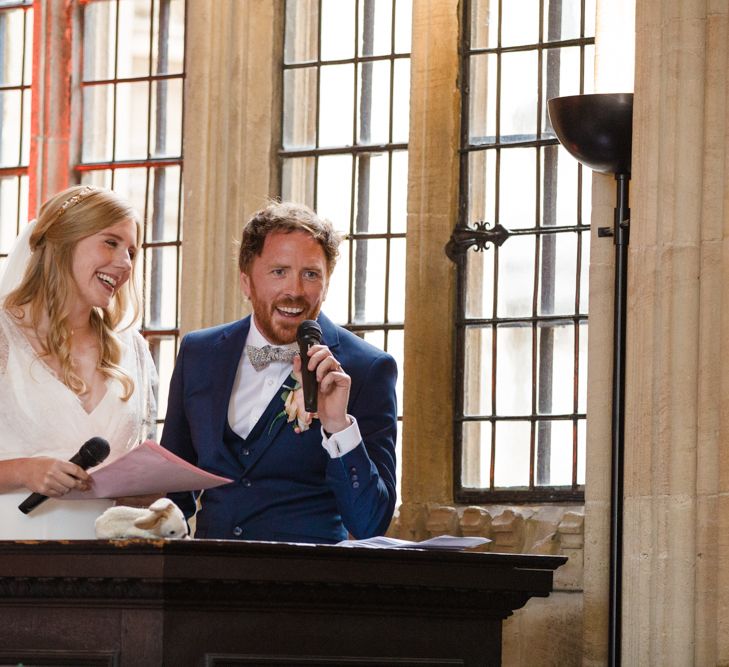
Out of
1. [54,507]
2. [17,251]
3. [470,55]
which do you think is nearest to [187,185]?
[470,55]

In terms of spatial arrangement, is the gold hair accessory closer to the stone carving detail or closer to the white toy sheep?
the white toy sheep

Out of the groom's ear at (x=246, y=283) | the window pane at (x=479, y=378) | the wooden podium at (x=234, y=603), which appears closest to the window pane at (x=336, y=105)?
the window pane at (x=479, y=378)

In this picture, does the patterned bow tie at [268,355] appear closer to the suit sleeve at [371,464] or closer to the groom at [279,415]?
the groom at [279,415]

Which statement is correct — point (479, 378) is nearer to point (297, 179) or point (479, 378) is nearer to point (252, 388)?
point (297, 179)

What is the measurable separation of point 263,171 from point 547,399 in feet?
5.06

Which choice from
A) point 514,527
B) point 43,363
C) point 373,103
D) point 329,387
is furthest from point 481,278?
point 329,387

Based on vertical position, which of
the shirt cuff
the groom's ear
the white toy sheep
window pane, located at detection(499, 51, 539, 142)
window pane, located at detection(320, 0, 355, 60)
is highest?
window pane, located at detection(320, 0, 355, 60)

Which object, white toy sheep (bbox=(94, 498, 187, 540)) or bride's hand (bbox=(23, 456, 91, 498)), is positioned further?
bride's hand (bbox=(23, 456, 91, 498))

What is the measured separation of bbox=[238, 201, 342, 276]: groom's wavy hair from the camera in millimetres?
3877

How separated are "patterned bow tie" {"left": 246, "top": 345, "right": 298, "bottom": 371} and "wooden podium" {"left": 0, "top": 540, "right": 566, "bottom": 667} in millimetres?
1074

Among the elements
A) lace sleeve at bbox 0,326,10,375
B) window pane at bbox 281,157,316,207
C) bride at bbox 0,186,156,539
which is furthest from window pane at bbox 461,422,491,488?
lace sleeve at bbox 0,326,10,375

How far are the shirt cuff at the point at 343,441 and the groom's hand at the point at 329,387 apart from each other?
0.04ft

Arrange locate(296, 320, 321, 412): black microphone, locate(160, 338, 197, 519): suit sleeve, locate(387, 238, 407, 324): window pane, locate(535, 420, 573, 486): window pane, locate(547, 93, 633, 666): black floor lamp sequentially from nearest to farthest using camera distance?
locate(296, 320, 321, 412): black microphone → locate(160, 338, 197, 519): suit sleeve → locate(547, 93, 633, 666): black floor lamp → locate(535, 420, 573, 486): window pane → locate(387, 238, 407, 324): window pane

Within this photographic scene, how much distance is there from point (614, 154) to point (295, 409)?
1754mm
